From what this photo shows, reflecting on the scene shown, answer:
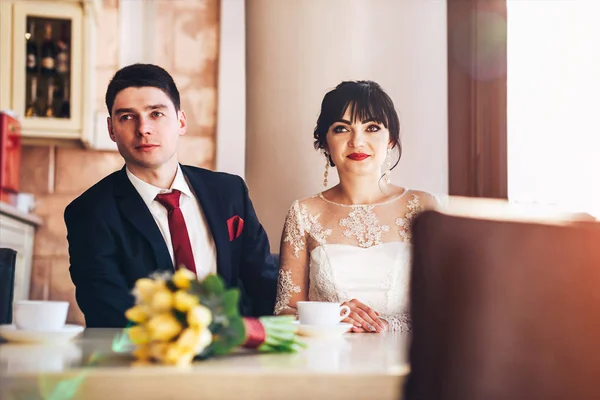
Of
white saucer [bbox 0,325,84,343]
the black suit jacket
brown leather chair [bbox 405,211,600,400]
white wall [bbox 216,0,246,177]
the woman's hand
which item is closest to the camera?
brown leather chair [bbox 405,211,600,400]

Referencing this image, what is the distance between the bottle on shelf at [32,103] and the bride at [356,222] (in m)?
1.37

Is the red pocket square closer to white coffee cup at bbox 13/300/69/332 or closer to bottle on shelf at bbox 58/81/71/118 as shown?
white coffee cup at bbox 13/300/69/332

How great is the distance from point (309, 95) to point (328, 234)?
657 millimetres

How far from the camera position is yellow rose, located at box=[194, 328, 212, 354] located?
0.69m

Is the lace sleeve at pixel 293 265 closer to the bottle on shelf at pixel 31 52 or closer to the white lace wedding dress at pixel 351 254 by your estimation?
the white lace wedding dress at pixel 351 254

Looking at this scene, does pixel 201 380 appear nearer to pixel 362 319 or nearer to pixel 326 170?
pixel 362 319

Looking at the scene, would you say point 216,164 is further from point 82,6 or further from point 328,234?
point 328,234

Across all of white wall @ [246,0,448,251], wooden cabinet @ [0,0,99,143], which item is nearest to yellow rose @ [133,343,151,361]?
white wall @ [246,0,448,251]

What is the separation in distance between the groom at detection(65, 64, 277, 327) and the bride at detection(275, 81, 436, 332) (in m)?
0.13

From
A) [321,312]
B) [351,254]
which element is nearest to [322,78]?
[351,254]

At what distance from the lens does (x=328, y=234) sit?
2080 mm

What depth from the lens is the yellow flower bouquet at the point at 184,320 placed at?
0.69m

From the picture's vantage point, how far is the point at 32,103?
112 inches

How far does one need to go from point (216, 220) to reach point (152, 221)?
0.71ft
